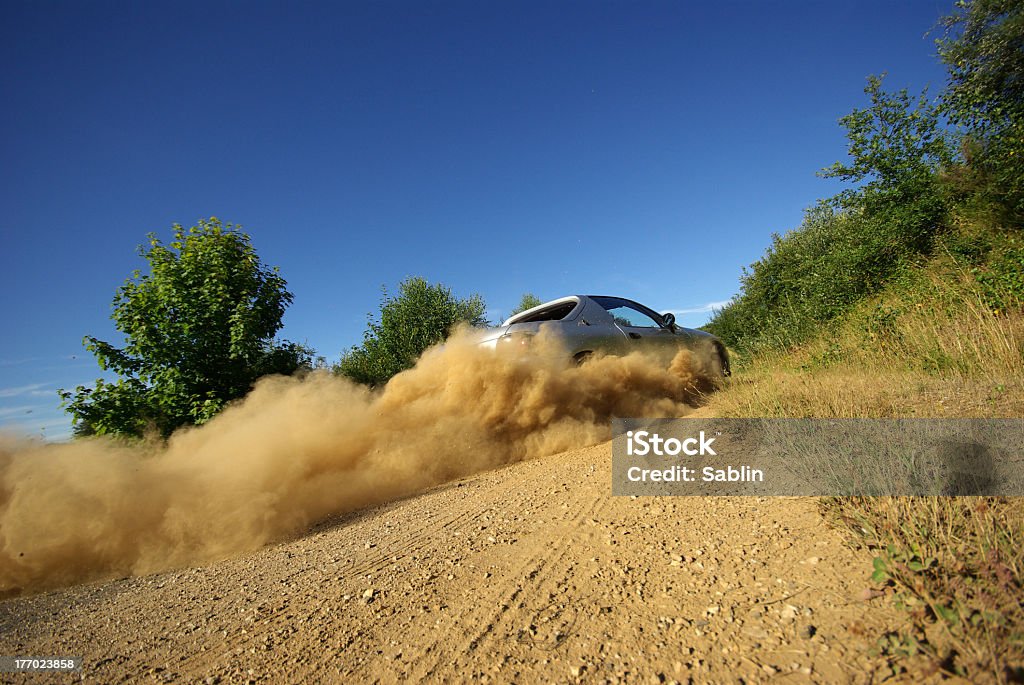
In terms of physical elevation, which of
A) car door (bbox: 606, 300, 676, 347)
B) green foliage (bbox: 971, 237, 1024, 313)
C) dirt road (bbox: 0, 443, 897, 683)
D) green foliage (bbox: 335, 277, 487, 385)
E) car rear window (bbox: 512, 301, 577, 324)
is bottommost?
dirt road (bbox: 0, 443, 897, 683)

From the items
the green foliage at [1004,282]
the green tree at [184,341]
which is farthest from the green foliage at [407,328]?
the green foliage at [1004,282]

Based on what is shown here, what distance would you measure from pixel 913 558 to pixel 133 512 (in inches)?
232

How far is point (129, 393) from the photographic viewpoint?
8.29 m

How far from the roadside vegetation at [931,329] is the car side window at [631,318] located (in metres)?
1.85

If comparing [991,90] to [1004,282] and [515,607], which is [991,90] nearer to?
[1004,282]

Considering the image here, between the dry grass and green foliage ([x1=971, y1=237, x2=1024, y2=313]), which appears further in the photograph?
green foliage ([x1=971, y1=237, x2=1024, y2=313])

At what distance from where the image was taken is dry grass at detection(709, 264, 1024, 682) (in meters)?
1.41

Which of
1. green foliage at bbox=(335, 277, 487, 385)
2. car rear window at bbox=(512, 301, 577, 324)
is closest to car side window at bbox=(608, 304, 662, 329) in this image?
car rear window at bbox=(512, 301, 577, 324)

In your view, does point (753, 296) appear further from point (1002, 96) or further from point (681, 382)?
point (681, 382)

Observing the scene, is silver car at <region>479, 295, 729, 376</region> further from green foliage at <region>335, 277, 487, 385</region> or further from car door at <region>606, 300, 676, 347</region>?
green foliage at <region>335, 277, 487, 385</region>

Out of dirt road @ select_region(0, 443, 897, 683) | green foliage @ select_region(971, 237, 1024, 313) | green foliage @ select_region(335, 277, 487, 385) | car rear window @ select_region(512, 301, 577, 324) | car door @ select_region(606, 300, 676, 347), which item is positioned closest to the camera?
dirt road @ select_region(0, 443, 897, 683)

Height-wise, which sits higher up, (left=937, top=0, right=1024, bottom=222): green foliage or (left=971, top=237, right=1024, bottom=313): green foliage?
(left=937, top=0, right=1024, bottom=222): green foliage

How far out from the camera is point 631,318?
7.78 meters

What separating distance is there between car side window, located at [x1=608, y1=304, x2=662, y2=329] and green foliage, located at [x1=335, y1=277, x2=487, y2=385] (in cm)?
1394
